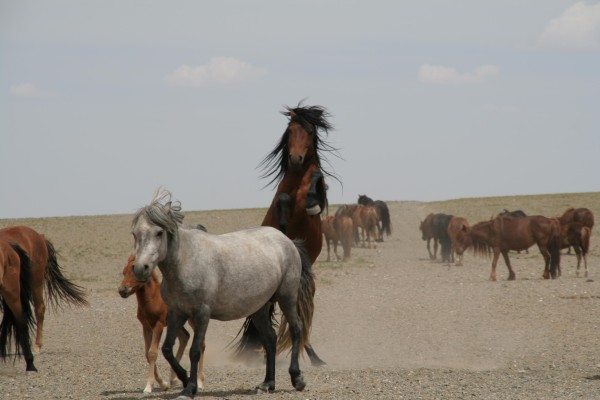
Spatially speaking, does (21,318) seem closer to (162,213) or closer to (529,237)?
(162,213)

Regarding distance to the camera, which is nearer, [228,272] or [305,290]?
[228,272]

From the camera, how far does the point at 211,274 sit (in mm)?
7828

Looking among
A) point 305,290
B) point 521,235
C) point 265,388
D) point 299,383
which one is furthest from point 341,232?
point 265,388

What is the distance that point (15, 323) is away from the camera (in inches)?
433

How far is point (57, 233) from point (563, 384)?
126ft

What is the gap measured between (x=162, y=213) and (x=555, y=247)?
17497 mm

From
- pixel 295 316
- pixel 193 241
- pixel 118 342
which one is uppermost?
pixel 193 241

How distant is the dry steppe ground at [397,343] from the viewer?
8719 millimetres

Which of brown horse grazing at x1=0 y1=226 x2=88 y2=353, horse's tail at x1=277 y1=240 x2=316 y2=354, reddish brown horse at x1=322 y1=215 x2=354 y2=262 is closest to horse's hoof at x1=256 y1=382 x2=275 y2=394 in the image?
horse's tail at x1=277 y1=240 x2=316 y2=354

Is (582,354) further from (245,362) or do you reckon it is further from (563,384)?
(245,362)

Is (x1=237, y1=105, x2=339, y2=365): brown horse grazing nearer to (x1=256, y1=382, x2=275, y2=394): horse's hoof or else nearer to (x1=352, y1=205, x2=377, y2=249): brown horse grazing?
(x1=256, y1=382, x2=275, y2=394): horse's hoof

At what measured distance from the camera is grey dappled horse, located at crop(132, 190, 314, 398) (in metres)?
7.54

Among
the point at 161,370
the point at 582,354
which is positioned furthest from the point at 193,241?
the point at 582,354

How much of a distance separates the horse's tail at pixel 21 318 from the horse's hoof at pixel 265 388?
3.53 metres
